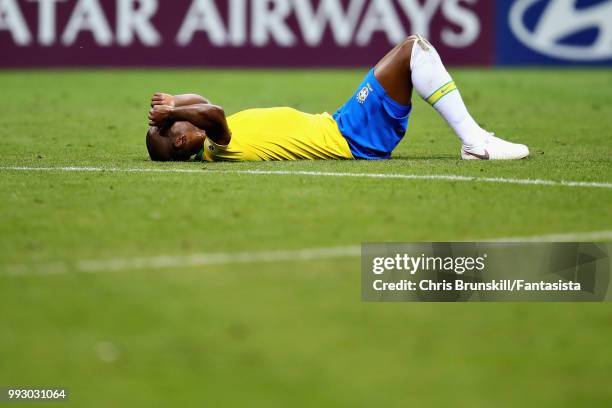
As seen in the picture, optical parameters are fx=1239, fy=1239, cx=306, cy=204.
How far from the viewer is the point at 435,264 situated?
21.4 ft

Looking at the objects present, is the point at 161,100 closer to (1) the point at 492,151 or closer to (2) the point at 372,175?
(2) the point at 372,175

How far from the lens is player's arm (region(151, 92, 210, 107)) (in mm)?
9922

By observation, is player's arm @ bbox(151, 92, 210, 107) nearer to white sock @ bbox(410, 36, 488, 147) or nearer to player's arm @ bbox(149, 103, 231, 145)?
player's arm @ bbox(149, 103, 231, 145)

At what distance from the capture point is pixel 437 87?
10078mm

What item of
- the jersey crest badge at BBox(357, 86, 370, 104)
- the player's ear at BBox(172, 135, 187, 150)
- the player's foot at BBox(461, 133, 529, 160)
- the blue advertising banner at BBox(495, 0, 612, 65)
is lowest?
the blue advertising banner at BBox(495, 0, 612, 65)

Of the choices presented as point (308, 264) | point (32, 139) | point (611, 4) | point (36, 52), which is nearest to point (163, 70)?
point (36, 52)

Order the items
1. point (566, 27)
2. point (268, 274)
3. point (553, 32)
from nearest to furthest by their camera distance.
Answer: point (268, 274)
point (566, 27)
point (553, 32)

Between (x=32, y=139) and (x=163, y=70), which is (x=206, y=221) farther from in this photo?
(x=163, y=70)

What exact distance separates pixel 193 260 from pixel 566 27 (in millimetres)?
18618

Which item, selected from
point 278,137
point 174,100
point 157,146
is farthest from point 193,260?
point 157,146

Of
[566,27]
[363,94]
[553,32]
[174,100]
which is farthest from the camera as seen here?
[553,32]

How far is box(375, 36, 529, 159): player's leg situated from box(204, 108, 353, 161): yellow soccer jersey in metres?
0.64

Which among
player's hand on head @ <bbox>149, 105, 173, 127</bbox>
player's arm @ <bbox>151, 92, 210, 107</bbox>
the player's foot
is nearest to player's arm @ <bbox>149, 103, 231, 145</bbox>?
player's hand on head @ <bbox>149, 105, 173, 127</bbox>

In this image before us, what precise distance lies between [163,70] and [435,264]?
1870 centimetres
